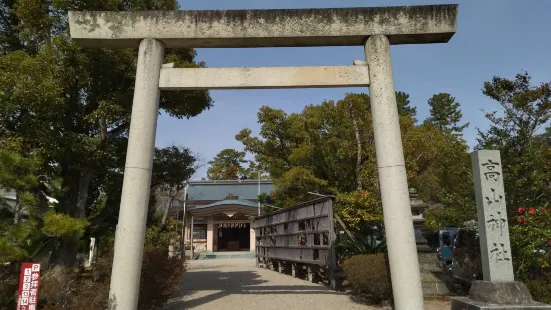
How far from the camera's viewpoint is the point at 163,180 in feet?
37.3

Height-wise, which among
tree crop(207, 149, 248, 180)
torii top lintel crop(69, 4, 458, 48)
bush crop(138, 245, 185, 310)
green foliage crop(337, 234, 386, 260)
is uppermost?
tree crop(207, 149, 248, 180)

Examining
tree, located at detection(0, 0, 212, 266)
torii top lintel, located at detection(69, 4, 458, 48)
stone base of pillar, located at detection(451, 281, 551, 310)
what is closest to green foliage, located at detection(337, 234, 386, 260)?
stone base of pillar, located at detection(451, 281, 551, 310)

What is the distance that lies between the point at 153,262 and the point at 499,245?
20.7ft

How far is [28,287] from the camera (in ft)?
16.7

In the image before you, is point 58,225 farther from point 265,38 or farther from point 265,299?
point 265,38

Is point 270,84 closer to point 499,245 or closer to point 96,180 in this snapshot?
point 499,245

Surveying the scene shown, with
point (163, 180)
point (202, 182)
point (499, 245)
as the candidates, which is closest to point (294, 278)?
point (163, 180)

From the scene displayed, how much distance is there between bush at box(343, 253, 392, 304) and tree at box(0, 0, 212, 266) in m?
5.91

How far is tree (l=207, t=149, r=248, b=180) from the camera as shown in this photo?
47.5 meters

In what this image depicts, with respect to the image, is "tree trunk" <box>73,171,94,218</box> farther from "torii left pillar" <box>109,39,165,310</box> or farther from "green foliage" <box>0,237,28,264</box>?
"torii left pillar" <box>109,39,165,310</box>

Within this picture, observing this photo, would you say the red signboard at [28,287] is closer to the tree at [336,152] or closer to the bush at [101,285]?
the bush at [101,285]

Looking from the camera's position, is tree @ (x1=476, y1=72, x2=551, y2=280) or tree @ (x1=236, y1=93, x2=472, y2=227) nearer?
tree @ (x1=476, y1=72, x2=551, y2=280)

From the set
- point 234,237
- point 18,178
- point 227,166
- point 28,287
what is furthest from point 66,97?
point 227,166

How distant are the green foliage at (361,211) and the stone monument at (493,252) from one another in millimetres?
7935
